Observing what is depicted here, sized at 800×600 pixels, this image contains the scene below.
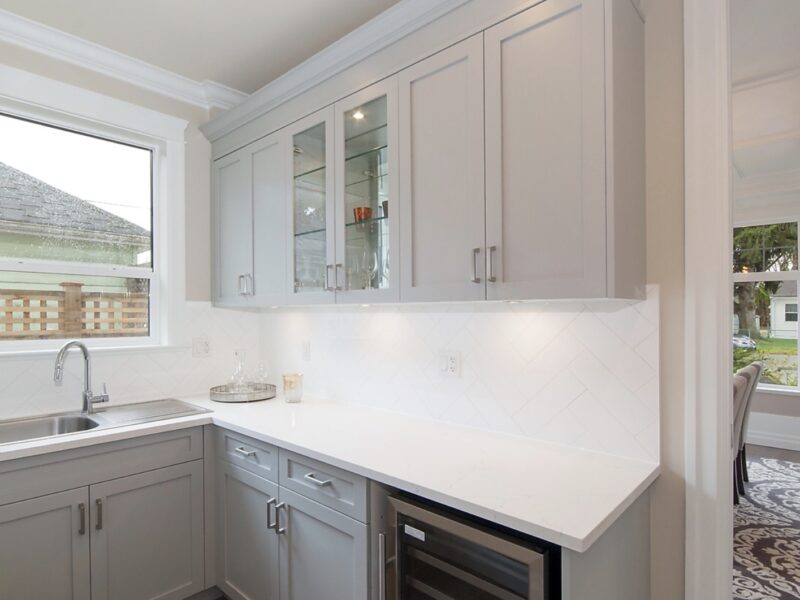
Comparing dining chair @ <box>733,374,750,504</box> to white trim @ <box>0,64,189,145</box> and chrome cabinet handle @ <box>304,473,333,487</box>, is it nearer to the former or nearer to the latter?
chrome cabinet handle @ <box>304,473,333,487</box>

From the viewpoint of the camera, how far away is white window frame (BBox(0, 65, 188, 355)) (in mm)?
2178

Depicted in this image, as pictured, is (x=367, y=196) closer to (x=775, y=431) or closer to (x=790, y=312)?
(x=790, y=312)

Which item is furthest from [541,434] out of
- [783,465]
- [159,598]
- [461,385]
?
[783,465]

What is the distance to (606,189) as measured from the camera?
125 cm

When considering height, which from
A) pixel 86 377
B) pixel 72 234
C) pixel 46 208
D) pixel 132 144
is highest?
pixel 132 144

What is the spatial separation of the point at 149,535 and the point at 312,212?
1.56m

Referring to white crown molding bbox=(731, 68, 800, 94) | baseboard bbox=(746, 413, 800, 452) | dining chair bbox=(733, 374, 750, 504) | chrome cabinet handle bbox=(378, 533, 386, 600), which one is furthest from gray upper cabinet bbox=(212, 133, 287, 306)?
baseboard bbox=(746, 413, 800, 452)

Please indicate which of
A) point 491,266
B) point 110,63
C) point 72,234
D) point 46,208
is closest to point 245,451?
point 491,266

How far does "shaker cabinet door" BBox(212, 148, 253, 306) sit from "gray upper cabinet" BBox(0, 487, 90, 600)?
1.17 metres

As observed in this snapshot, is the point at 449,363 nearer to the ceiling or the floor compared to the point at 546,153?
nearer to the floor

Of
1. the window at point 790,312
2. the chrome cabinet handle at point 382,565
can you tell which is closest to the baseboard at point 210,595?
A: the chrome cabinet handle at point 382,565

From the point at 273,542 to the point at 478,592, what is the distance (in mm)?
955

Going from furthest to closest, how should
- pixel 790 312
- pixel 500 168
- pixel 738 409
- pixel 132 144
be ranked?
pixel 790 312, pixel 738 409, pixel 132 144, pixel 500 168

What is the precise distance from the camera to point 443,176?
1.60 metres
